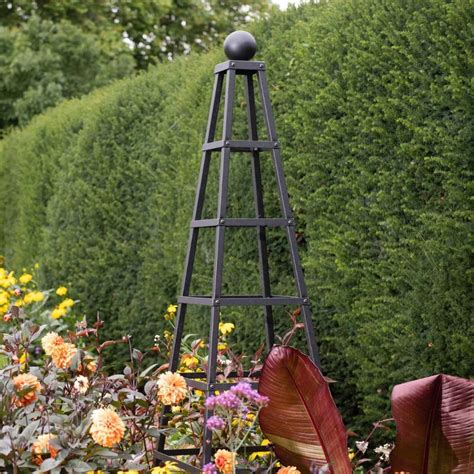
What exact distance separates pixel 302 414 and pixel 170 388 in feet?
1.51

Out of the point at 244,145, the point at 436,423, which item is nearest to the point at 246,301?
the point at 244,145

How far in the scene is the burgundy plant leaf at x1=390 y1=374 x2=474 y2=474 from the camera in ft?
10.0

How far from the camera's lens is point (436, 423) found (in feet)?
10.2

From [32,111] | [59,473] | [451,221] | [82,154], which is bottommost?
[59,473]

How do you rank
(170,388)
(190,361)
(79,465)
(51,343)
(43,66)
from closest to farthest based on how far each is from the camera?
(79,465) < (170,388) < (51,343) < (190,361) < (43,66)

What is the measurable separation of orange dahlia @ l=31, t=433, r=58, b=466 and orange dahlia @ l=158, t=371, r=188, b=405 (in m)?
0.39

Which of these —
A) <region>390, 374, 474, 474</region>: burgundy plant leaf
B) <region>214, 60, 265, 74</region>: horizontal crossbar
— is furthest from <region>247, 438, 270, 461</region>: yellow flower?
<region>214, 60, 265, 74</region>: horizontal crossbar

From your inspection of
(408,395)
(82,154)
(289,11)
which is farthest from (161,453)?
(82,154)

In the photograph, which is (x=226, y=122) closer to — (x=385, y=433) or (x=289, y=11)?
(x=385, y=433)

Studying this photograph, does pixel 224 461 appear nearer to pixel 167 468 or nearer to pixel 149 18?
pixel 167 468

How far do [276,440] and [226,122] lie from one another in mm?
1173

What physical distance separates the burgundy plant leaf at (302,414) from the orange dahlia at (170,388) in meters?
0.28

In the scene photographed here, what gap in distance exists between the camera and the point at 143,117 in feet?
24.3

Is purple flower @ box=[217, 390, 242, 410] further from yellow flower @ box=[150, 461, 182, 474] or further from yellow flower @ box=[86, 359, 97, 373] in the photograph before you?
yellow flower @ box=[86, 359, 97, 373]
